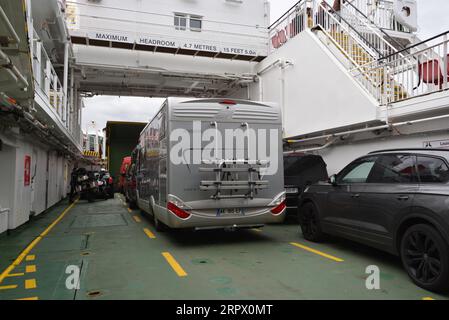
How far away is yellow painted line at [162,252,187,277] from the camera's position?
493 cm

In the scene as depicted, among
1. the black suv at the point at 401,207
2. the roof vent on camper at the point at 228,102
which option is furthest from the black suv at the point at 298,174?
the roof vent on camper at the point at 228,102

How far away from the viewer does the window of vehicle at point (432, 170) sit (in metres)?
4.31

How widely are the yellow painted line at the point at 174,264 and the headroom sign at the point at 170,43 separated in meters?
10.7

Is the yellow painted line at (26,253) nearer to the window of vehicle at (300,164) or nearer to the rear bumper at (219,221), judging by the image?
the rear bumper at (219,221)

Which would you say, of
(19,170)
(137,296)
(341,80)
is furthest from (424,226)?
(19,170)

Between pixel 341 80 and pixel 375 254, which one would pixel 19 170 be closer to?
pixel 375 254

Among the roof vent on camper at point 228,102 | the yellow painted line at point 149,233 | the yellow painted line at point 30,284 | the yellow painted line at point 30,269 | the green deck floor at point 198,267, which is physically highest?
the roof vent on camper at point 228,102

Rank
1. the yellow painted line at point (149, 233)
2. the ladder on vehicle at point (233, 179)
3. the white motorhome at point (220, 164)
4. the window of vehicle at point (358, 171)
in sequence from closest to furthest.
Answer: the window of vehicle at point (358, 171)
the ladder on vehicle at point (233, 179)
the white motorhome at point (220, 164)
the yellow painted line at point (149, 233)

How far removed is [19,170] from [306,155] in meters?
7.28

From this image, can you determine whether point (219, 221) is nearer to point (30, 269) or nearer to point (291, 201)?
point (291, 201)

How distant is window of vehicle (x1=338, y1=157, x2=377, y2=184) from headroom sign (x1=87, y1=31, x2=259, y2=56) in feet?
34.5

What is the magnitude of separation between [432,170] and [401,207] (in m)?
0.61

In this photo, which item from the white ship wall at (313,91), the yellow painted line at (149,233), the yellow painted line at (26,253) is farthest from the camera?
the white ship wall at (313,91)

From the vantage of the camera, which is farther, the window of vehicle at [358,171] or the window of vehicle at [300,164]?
the window of vehicle at [300,164]
